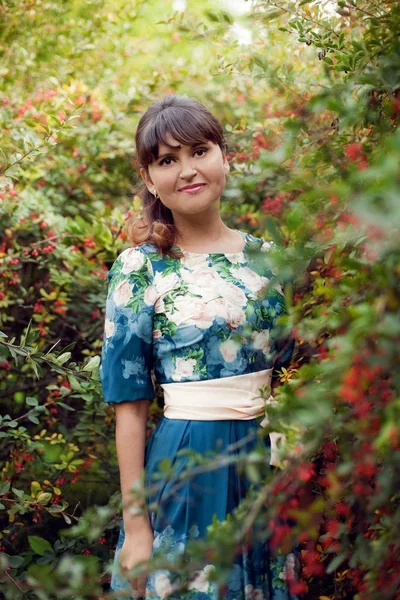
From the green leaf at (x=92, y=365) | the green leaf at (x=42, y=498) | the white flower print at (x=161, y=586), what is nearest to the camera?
the white flower print at (x=161, y=586)

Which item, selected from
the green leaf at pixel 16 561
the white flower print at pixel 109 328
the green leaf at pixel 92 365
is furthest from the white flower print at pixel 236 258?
the green leaf at pixel 16 561

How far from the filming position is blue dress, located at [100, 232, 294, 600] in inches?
69.2

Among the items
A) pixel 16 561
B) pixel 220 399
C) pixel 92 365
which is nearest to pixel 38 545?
pixel 16 561

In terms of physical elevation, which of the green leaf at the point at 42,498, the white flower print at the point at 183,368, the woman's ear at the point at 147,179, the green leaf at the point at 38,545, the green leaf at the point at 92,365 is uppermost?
the woman's ear at the point at 147,179

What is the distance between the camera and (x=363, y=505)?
3.70 ft

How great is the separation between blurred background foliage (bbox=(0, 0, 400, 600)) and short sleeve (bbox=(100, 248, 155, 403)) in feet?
0.52

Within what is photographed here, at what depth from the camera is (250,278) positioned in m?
1.95

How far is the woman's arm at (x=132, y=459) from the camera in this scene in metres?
1.78

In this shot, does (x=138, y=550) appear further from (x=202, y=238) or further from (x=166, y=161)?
(x=166, y=161)

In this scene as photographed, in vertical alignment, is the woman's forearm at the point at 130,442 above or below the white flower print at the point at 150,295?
below

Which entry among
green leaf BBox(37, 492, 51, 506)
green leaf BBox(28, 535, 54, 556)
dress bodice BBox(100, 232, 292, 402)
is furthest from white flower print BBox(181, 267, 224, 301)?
green leaf BBox(28, 535, 54, 556)

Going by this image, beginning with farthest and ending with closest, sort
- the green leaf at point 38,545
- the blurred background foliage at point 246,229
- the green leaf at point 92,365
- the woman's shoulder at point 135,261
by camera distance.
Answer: the green leaf at point 38,545
the green leaf at point 92,365
the woman's shoulder at point 135,261
the blurred background foliage at point 246,229

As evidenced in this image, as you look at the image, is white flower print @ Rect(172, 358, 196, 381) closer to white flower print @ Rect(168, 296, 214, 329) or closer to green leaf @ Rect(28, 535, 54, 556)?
white flower print @ Rect(168, 296, 214, 329)

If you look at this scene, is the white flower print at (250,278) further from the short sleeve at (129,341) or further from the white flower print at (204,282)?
the short sleeve at (129,341)
